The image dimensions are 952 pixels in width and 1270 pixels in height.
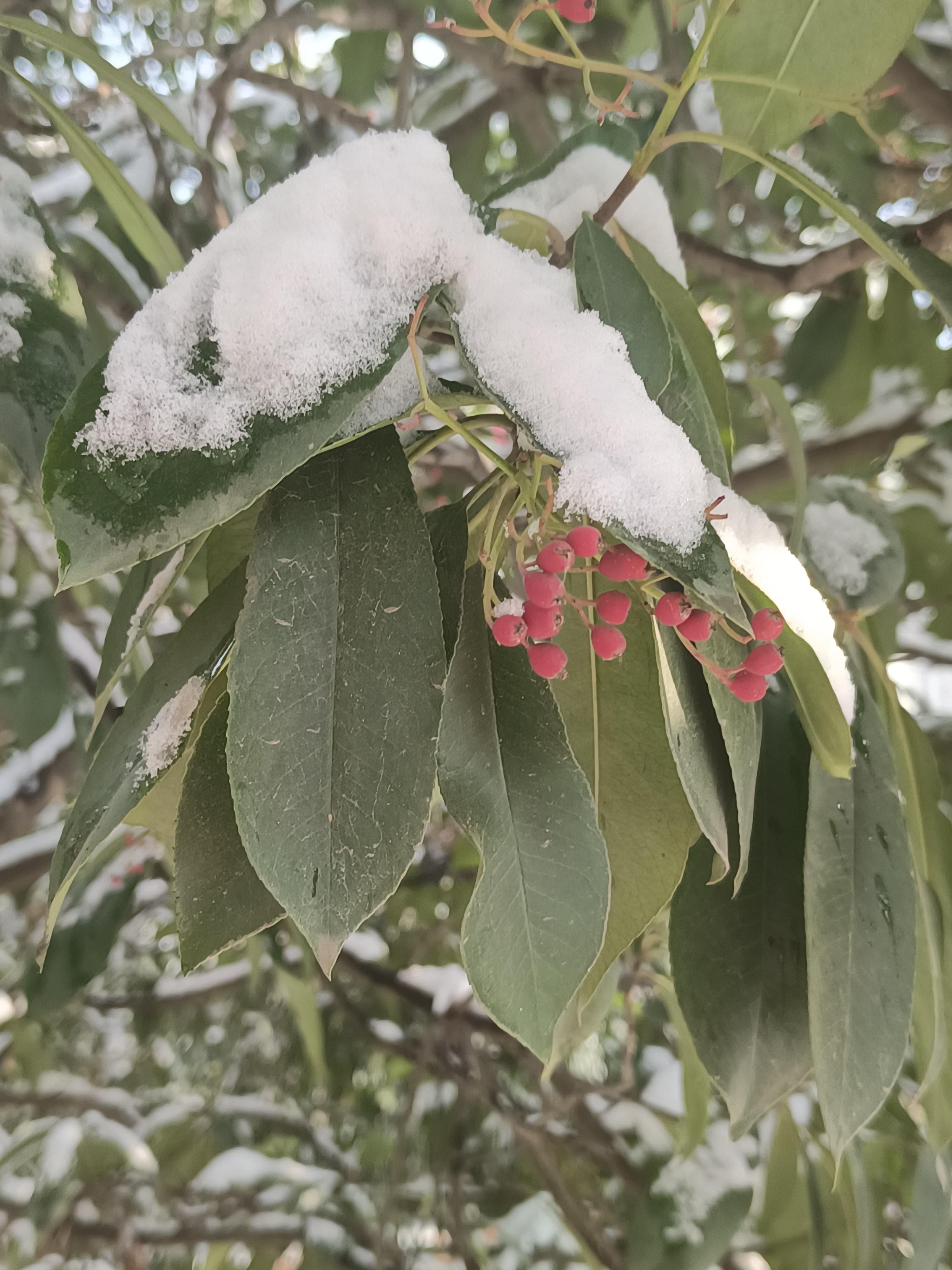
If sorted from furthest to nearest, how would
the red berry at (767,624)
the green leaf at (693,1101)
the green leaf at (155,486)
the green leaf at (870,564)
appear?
the green leaf at (693,1101), the green leaf at (870,564), the red berry at (767,624), the green leaf at (155,486)

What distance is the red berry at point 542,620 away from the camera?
0.42 meters

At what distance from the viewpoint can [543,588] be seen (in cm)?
41

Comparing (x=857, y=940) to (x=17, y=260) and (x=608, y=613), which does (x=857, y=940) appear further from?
(x=17, y=260)

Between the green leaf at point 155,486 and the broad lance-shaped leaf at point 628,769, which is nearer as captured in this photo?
the green leaf at point 155,486

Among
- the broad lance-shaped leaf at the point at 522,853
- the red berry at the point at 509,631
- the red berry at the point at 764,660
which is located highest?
the red berry at the point at 509,631

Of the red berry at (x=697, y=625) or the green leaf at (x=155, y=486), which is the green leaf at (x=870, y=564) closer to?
the red berry at (x=697, y=625)

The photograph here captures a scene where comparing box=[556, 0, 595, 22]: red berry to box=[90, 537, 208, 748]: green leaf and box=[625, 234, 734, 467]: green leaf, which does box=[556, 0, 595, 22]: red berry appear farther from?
box=[90, 537, 208, 748]: green leaf

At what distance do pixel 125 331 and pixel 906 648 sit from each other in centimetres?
148

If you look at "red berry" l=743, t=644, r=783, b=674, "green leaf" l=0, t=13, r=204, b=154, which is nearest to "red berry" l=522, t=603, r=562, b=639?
"red berry" l=743, t=644, r=783, b=674

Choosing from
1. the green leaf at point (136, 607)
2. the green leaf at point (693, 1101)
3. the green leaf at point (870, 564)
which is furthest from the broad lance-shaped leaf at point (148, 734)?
the green leaf at point (693, 1101)

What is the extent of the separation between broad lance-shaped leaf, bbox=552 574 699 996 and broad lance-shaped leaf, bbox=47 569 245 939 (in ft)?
0.78

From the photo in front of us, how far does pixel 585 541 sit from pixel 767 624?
99 mm

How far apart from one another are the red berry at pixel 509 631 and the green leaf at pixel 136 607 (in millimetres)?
159

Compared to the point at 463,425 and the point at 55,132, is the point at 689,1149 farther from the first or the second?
the point at 55,132
